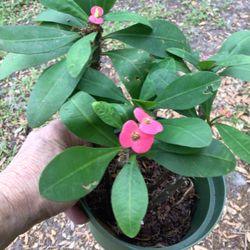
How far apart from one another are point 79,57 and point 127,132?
0.17 m

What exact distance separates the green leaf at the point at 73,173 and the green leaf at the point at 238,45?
0.39m

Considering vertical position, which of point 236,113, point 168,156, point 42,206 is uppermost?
point 168,156

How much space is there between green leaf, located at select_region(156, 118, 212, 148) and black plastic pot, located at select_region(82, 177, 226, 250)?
1.27ft

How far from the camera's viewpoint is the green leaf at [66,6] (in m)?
0.82

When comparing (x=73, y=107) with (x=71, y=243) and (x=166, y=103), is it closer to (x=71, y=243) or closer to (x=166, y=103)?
(x=166, y=103)

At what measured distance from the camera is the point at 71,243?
1.66 metres

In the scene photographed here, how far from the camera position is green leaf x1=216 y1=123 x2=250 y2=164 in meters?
0.76

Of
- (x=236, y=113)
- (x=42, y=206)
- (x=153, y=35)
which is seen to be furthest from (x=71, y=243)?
(x=153, y=35)

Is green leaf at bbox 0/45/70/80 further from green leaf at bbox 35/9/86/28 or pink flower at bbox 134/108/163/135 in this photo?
pink flower at bbox 134/108/163/135

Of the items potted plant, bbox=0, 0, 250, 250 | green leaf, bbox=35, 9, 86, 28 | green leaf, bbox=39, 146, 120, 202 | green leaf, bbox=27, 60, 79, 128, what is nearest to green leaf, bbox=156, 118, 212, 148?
potted plant, bbox=0, 0, 250, 250

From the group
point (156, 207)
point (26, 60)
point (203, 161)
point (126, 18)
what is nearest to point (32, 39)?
point (26, 60)

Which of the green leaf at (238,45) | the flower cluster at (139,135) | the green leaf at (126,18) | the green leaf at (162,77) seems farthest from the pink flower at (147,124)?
the green leaf at (238,45)

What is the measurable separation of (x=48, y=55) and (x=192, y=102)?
1.07ft

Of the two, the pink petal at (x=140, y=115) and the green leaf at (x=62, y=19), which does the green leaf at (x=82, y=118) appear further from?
the green leaf at (x=62, y=19)
